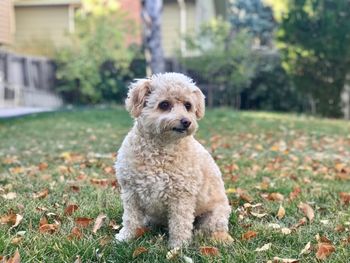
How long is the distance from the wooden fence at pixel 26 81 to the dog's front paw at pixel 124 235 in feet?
47.6

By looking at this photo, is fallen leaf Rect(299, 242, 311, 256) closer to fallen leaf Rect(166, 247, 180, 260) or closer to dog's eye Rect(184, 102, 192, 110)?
fallen leaf Rect(166, 247, 180, 260)

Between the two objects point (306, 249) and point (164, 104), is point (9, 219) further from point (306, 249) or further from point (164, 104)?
point (306, 249)

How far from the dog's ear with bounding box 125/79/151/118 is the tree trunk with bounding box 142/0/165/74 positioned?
1171cm

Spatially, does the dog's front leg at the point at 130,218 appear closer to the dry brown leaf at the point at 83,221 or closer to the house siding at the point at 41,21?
the dry brown leaf at the point at 83,221

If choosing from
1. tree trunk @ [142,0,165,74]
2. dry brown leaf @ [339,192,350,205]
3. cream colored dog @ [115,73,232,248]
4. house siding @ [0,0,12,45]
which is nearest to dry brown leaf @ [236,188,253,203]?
dry brown leaf @ [339,192,350,205]

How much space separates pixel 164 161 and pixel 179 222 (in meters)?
0.42

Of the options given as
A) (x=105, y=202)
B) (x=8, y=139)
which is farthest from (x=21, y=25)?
(x=105, y=202)

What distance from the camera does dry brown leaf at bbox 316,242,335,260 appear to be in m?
3.14

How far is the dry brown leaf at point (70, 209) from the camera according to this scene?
13.1 ft

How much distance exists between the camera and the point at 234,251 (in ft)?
10.6

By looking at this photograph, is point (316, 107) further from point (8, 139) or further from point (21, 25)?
point (21, 25)

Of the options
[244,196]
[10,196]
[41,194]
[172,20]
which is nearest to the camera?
[10,196]

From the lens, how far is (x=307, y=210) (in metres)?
4.26

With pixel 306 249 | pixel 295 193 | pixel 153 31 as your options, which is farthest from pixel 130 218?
pixel 153 31
